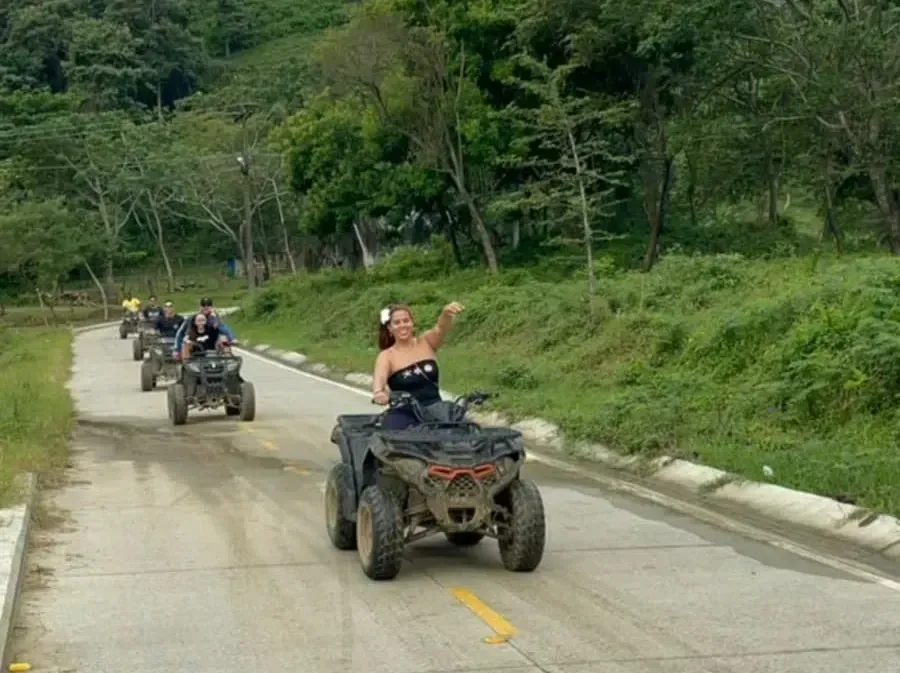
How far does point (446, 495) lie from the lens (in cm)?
953

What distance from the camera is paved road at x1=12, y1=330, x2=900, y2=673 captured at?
25.3ft

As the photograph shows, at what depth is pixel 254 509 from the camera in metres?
13.0

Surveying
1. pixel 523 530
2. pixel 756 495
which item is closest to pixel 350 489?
pixel 523 530

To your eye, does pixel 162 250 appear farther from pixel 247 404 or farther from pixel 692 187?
pixel 247 404

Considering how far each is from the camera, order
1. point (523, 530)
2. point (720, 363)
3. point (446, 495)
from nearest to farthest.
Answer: point (446, 495) → point (523, 530) → point (720, 363)

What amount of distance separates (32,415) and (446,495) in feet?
41.6

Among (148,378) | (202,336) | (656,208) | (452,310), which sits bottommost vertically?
(148,378)

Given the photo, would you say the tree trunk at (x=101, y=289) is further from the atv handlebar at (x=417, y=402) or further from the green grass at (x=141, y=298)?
the atv handlebar at (x=417, y=402)

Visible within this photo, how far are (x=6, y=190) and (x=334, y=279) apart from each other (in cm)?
2753

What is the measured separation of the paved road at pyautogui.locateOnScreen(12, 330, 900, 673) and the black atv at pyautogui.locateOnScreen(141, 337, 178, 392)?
14.6 m

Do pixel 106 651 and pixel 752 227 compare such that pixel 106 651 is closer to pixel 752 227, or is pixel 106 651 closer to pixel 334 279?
pixel 752 227

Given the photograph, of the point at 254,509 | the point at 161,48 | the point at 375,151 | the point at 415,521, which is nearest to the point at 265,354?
the point at 375,151

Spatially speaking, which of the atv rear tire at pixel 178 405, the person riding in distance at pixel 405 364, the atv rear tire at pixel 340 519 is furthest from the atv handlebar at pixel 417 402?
the atv rear tire at pixel 178 405

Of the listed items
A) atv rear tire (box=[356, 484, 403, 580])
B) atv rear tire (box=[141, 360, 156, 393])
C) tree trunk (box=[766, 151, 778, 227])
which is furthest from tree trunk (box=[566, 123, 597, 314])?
atv rear tire (box=[356, 484, 403, 580])
